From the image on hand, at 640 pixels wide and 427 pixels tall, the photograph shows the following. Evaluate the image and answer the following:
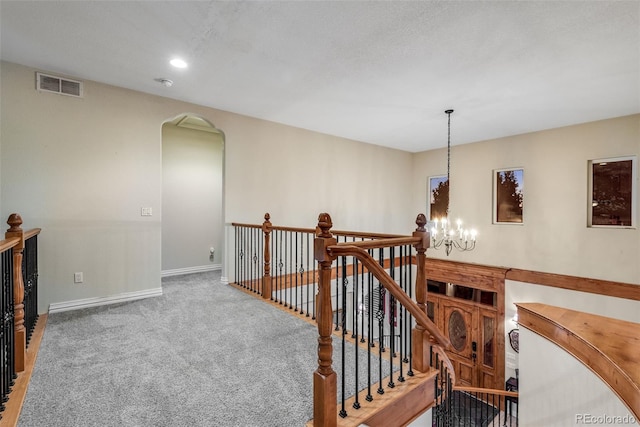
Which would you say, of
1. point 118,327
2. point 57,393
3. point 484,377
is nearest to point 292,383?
point 57,393

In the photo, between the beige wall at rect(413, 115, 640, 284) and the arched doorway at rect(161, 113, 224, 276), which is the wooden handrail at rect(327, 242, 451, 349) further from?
the beige wall at rect(413, 115, 640, 284)

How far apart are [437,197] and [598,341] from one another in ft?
16.1

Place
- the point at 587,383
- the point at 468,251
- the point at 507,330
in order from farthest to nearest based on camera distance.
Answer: the point at 468,251 < the point at 507,330 < the point at 587,383

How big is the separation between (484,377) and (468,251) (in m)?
2.64

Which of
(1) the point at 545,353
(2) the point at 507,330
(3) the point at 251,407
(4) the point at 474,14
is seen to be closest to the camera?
(3) the point at 251,407

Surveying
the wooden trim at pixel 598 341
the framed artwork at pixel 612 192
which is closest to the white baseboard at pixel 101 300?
the wooden trim at pixel 598 341

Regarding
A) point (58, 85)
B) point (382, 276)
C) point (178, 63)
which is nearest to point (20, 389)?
point (382, 276)

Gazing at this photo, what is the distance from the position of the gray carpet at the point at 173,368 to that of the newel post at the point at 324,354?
0.72 ft

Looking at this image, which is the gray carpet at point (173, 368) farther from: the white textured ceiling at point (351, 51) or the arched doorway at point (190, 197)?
the white textured ceiling at point (351, 51)

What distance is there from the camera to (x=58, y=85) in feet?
11.5

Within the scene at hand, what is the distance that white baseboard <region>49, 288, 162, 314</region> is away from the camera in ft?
11.6

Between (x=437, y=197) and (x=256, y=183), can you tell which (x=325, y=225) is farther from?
(x=437, y=197)

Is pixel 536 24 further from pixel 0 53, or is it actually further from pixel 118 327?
pixel 0 53

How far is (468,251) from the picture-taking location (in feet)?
22.5
